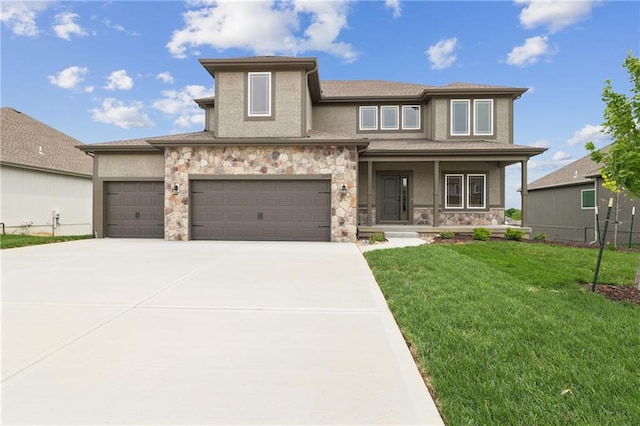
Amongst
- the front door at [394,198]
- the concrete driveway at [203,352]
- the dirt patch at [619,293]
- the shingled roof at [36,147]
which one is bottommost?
the concrete driveway at [203,352]

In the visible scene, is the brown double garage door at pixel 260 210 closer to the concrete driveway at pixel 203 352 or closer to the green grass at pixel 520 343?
the green grass at pixel 520 343

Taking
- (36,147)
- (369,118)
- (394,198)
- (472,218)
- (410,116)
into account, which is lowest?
(472,218)

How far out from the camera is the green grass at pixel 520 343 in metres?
2.33

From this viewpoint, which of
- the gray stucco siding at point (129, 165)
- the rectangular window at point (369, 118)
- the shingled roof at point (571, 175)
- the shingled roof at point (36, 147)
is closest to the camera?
the gray stucco siding at point (129, 165)

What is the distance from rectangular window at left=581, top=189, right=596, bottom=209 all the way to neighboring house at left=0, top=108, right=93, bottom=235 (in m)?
27.1

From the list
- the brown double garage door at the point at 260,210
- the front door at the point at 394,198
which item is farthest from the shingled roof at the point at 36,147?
the front door at the point at 394,198

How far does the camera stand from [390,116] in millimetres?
16156

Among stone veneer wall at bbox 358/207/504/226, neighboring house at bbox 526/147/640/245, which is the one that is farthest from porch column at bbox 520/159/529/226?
neighboring house at bbox 526/147/640/245

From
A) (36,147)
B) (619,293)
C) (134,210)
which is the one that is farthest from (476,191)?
(36,147)

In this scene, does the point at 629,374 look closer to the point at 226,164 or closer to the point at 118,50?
the point at 226,164

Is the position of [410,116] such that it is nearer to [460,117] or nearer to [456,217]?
[460,117]

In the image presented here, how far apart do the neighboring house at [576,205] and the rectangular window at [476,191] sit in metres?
4.36

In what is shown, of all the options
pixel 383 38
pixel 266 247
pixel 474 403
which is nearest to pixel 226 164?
pixel 266 247

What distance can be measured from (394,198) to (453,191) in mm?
2609
